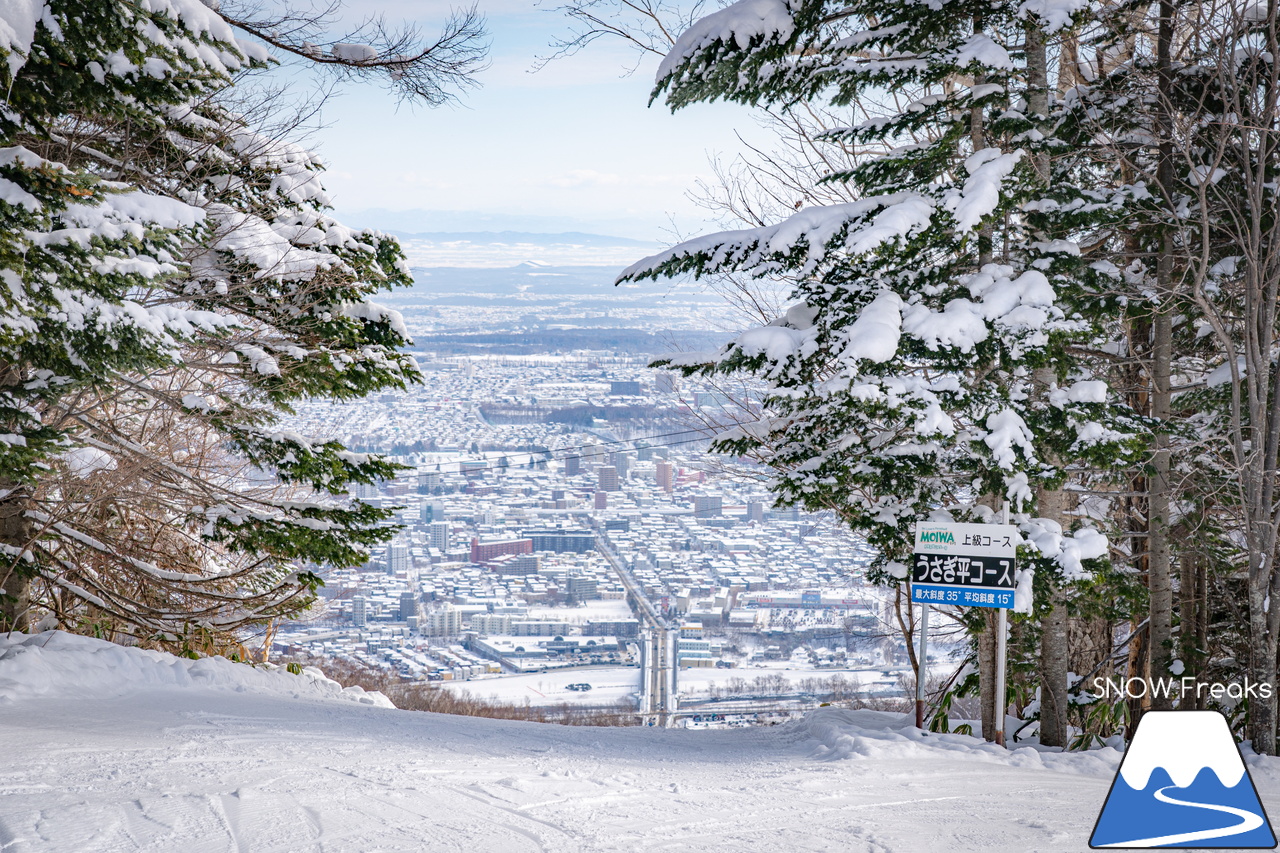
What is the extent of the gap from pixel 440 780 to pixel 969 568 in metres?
4.22

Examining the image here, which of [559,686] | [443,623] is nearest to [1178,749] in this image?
[559,686]

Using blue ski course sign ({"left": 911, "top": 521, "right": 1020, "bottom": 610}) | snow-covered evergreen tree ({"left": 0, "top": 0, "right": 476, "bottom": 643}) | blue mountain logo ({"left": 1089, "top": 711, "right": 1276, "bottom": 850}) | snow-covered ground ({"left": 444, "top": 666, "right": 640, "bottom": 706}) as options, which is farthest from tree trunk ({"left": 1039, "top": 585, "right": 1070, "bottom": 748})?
snow-covered ground ({"left": 444, "top": 666, "right": 640, "bottom": 706})

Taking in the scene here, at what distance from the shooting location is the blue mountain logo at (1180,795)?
2945 mm

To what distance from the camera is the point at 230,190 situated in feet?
26.8

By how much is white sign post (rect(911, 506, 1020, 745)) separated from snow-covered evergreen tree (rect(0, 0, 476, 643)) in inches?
192

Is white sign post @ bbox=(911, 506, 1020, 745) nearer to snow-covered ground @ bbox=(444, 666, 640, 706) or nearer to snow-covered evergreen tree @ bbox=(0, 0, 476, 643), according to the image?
snow-covered evergreen tree @ bbox=(0, 0, 476, 643)

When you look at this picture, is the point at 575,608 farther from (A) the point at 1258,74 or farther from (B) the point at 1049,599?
(A) the point at 1258,74

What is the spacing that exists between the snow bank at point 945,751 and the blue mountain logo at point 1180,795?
12.2 feet

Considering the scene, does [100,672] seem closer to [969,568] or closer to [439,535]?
[969,568]

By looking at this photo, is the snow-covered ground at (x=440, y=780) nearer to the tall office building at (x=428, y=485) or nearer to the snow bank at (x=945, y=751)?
the snow bank at (x=945, y=751)

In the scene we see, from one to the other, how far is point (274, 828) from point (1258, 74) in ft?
27.0

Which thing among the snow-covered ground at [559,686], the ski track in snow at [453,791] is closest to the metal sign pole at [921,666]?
the ski track in snow at [453,791]

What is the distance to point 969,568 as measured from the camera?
A: 7039mm

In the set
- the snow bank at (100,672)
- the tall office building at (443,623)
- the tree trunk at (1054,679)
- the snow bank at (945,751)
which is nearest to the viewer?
the snow bank at (945,751)
